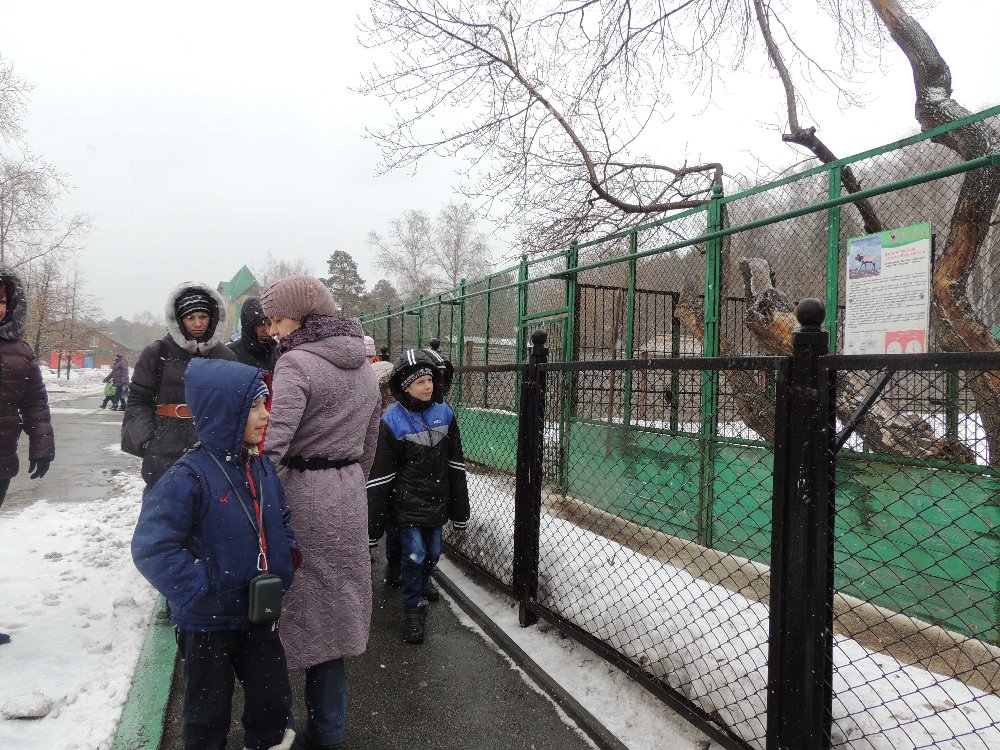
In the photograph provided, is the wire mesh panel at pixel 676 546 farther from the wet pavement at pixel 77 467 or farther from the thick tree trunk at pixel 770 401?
the wet pavement at pixel 77 467

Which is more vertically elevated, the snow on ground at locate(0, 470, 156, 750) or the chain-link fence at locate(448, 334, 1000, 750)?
the chain-link fence at locate(448, 334, 1000, 750)

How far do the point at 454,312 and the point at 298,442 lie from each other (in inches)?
268

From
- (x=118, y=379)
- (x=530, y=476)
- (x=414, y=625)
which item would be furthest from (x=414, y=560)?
(x=118, y=379)

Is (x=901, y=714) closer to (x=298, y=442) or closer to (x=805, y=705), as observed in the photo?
(x=805, y=705)

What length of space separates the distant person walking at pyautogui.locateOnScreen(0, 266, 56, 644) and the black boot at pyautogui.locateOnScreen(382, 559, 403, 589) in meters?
2.09

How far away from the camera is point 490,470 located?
6867 mm

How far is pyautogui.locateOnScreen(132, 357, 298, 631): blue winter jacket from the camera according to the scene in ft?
5.75

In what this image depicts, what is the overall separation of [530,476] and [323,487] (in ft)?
4.63

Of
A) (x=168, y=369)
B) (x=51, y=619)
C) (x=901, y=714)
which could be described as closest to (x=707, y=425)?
(x=901, y=714)

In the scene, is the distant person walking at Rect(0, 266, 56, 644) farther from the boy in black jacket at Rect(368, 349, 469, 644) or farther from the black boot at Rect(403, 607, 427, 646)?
the black boot at Rect(403, 607, 427, 646)

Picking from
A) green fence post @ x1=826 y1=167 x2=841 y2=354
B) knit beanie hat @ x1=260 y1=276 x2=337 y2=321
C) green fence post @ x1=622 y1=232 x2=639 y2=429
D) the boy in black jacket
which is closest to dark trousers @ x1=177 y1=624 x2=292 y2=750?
knit beanie hat @ x1=260 y1=276 x2=337 y2=321

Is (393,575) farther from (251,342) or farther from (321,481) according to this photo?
(321,481)

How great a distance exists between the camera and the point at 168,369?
310cm

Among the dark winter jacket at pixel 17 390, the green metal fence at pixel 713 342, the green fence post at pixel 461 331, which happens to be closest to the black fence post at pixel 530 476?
the green metal fence at pixel 713 342
